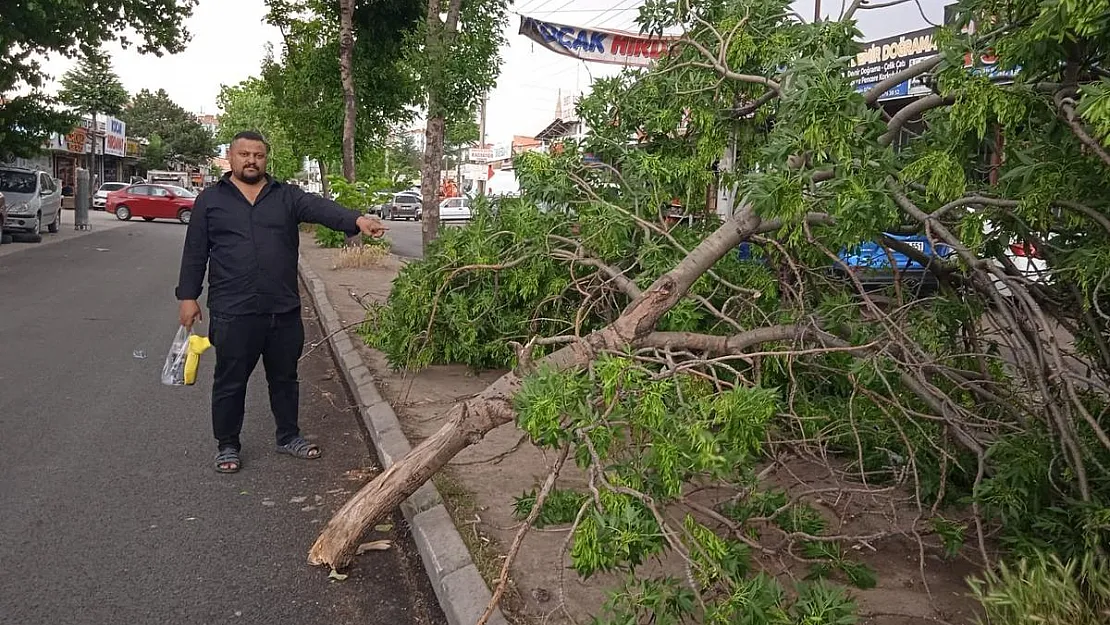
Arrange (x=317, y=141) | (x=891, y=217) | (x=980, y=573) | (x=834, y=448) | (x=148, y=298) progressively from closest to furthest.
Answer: (x=891, y=217) → (x=980, y=573) → (x=834, y=448) → (x=148, y=298) → (x=317, y=141)

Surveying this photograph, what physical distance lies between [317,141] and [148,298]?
9.78m

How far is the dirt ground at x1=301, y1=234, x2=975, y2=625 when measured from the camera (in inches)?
139

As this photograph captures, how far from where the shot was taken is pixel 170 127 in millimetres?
65188

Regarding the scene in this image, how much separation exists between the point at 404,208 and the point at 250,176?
42.3 meters

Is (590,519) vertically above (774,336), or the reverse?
(774,336)

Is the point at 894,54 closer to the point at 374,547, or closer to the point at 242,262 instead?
the point at 242,262

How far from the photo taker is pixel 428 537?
13.6 ft

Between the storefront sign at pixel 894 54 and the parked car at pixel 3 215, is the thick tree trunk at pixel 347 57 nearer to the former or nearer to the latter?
the parked car at pixel 3 215

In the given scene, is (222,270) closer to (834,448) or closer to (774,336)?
(774,336)

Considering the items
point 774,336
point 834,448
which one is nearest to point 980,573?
point 834,448

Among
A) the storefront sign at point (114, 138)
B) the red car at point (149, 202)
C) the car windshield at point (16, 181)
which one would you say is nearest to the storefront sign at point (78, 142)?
the storefront sign at point (114, 138)

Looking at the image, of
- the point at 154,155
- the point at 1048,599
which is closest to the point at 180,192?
the point at 154,155

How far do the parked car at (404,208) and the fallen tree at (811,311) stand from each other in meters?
41.5

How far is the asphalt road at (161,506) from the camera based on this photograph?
3738 millimetres
